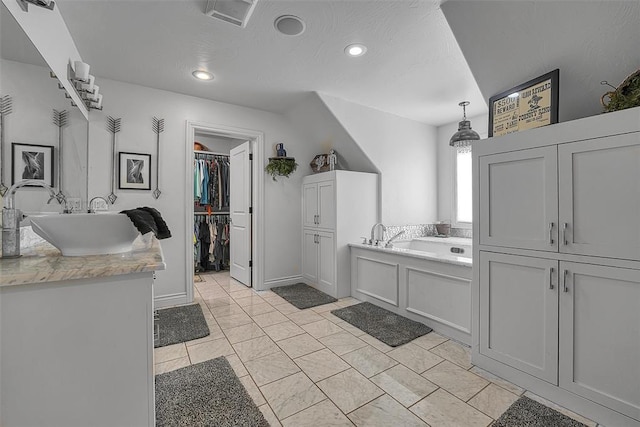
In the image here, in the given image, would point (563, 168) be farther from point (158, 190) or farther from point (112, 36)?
point (158, 190)

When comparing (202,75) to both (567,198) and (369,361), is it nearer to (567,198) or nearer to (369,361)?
(369,361)

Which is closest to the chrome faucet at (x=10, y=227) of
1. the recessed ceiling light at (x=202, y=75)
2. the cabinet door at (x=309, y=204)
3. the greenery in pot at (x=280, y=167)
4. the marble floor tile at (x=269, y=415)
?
the marble floor tile at (x=269, y=415)

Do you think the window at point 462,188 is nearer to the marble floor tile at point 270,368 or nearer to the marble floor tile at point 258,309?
the marble floor tile at point 258,309

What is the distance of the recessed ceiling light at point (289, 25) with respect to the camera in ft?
6.59

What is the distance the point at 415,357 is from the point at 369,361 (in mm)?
370

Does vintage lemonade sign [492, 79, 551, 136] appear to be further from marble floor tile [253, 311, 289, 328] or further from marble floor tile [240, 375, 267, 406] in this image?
marble floor tile [253, 311, 289, 328]

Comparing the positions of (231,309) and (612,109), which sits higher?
(612,109)

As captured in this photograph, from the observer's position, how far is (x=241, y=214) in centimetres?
423

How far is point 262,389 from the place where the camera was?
5.99ft

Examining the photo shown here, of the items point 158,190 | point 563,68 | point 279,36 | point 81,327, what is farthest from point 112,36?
point 563,68

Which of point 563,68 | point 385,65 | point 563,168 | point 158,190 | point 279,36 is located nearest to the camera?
point 563,168

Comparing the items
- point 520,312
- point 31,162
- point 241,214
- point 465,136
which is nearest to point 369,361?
point 520,312

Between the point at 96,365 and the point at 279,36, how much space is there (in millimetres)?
2311

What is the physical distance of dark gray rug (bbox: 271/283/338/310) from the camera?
11.1 ft
